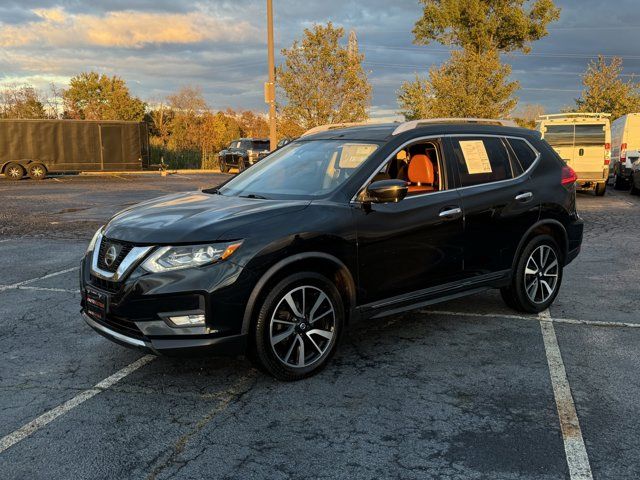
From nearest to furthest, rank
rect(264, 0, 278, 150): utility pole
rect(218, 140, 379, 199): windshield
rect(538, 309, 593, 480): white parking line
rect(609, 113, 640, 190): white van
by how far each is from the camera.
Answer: rect(538, 309, 593, 480): white parking line → rect(218, 140, 379, 199): windshield → rect(264, 0, 278, 150): utility pole → rect(609, 113, 640, 190): white van

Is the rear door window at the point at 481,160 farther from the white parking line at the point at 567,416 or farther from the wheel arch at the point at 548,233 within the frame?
the white parking line at the point at 567,416

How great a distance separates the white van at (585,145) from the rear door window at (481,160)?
13.4m

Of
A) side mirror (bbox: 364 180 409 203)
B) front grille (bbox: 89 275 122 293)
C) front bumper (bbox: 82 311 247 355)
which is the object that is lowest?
front bumper (bbox: 82 311 247 355)

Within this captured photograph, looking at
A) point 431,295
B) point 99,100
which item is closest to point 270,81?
point 431,295

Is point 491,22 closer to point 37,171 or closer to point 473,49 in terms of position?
point 473,49

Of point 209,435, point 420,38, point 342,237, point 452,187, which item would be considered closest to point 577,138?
point 452,187

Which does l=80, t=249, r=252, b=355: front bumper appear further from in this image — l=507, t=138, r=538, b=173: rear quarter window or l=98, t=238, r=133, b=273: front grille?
l=507, t=138, r=538, b=173: rear quarter window

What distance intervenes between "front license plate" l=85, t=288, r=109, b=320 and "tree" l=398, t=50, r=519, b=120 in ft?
86.0

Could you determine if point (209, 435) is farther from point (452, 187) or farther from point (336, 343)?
point (452, 187)

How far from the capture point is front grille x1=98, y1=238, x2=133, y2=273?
3.75m

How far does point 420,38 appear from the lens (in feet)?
124

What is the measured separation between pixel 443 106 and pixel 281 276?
89.1ft

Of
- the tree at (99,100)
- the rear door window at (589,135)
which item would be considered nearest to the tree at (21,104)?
the tree at (99,100)

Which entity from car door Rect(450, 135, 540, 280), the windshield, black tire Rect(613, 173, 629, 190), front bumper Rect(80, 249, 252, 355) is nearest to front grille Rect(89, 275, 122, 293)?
front bumper Rect(80, 249, 252, 355)
